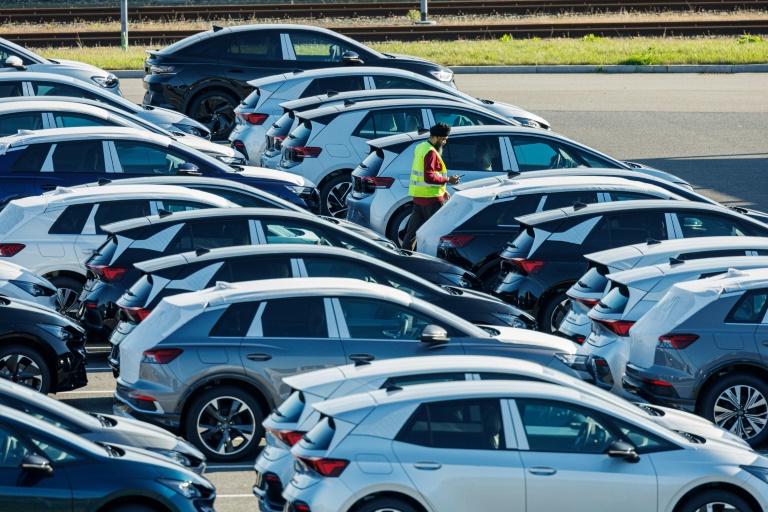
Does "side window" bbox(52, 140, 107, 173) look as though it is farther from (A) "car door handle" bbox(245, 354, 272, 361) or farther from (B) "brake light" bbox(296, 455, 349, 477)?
(B) "brake light" bbox(296, 455, 349, 477)

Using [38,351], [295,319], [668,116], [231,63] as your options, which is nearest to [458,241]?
[295,319]

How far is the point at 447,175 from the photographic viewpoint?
17203mm

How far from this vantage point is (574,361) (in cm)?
1151

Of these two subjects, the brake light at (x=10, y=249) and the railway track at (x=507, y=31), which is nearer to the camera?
the brake light at (x=10, y=249)

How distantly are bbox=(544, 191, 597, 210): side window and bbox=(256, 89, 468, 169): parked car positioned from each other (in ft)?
15.8

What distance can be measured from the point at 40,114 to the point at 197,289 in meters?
6.72

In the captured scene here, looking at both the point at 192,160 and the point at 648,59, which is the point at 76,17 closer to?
the point at 648,59

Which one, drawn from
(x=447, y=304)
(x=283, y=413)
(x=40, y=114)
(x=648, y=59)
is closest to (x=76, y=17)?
(x=648, y=59)

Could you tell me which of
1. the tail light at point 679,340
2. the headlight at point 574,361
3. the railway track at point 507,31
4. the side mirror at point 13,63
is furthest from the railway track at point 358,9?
the tail light at point 679,340

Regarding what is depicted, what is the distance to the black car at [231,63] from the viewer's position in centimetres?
2327

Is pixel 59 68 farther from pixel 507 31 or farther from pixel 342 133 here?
pixel 507 31

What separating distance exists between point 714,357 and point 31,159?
8.61m

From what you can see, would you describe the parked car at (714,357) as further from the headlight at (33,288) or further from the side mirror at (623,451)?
the headlight at (33,288)

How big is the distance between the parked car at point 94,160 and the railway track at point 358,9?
20.3 meters
